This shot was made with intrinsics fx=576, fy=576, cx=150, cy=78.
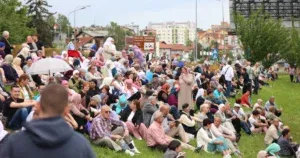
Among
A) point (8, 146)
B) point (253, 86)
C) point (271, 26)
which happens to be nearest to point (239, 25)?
point (271, 26)

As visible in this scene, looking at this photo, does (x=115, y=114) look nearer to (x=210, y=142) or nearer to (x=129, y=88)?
(x=210, y=142)

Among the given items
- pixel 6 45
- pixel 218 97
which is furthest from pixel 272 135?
pixel 6 45

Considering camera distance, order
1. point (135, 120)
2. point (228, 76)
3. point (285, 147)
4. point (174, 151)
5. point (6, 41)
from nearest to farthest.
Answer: point (174, 151)
point (135, 120)
point (285, 147)
point (6, 41)
point (228, 76)

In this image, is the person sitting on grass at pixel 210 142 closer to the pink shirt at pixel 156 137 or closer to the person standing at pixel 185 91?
the pink shirt at pixel 156 137

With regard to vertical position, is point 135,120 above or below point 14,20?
below

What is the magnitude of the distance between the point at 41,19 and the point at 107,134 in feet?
210

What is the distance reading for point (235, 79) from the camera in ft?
105

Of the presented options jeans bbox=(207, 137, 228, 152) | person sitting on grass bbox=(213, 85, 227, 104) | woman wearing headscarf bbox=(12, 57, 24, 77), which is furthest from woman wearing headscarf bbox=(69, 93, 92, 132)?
person sitting on grass bbox=(213, 85, 227, 104)

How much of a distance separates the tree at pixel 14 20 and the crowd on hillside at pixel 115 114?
111 feet

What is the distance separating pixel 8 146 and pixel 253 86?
30.6 meters

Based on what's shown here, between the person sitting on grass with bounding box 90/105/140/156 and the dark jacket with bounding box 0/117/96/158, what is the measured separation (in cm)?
959

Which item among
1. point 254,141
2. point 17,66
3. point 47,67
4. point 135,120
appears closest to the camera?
point 135,120

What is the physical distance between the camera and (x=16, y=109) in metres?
12.0

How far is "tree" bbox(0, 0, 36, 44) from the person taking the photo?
58.7 metres
